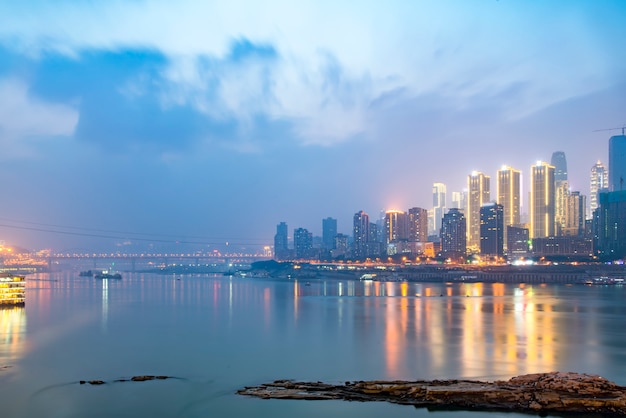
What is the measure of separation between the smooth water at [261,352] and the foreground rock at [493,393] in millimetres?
435

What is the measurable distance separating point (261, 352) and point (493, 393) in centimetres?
973

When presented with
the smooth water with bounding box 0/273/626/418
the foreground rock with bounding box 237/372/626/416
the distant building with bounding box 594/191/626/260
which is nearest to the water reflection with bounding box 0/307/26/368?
the smooth water with bounding box 0/273/626/418

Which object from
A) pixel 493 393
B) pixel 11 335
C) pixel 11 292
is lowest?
pixel 11 335

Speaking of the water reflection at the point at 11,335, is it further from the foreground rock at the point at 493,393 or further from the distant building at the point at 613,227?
the distant building at the point at 613,227

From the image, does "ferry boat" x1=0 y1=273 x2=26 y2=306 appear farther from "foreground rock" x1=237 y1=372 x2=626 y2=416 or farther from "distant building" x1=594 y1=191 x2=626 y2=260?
"distant building" x1=594 y1=191 x2=626 y2=260

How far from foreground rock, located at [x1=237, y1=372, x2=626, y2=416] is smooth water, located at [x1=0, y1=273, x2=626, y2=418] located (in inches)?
17.1

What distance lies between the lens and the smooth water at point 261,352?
1453cm

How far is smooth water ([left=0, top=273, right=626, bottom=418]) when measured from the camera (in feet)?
47.7

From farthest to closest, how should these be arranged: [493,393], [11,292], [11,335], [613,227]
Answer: [613,227] → [11,292] → [11,335] → [493,393]

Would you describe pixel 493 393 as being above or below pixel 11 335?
above

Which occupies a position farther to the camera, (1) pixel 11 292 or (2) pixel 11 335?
(1) pixel 11 292

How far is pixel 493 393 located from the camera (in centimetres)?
1389

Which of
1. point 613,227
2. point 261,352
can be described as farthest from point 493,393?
point 613,227

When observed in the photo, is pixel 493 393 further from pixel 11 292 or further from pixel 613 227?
pixel 613 227
